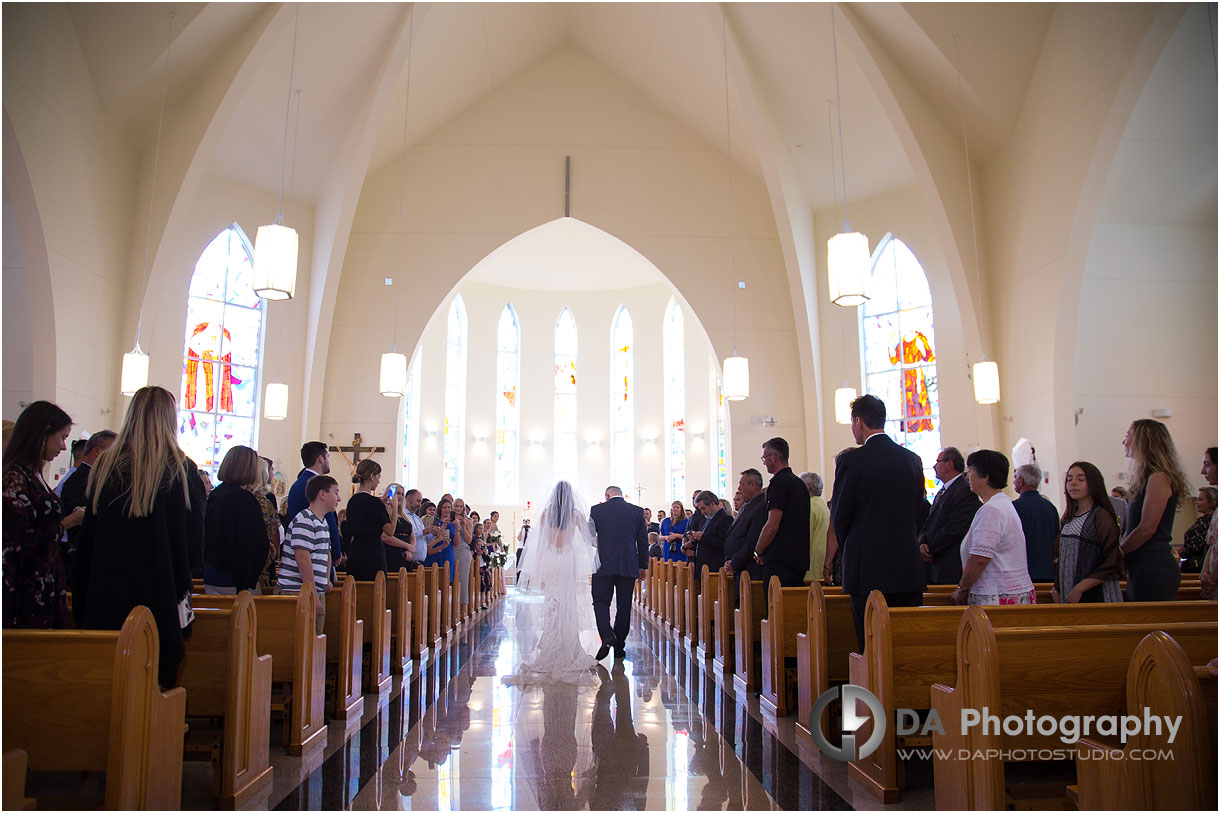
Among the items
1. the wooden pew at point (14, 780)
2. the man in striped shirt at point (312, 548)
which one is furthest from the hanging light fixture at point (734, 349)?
the wooden pew at point (14, 780)

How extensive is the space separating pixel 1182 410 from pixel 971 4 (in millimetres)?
5528

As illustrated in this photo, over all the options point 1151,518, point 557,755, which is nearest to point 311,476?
point 557,755

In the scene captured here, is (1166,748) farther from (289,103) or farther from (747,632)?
(289,103)

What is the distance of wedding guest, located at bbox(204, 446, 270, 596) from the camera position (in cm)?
400

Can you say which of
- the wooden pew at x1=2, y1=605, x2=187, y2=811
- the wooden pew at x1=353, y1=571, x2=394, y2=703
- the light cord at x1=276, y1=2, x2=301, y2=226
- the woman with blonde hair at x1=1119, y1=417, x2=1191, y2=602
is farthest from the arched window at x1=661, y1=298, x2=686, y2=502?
the wooden pew at x1=2, y1=605, x2=187, y2=811

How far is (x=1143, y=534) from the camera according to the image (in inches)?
153

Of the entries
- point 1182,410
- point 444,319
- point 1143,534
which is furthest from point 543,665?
point 444,319

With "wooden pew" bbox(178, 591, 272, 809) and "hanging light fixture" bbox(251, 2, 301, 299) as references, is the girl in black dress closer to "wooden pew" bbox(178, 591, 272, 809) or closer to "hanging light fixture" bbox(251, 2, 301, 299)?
"wooden pew" bbox(178, 591, 272, 809)

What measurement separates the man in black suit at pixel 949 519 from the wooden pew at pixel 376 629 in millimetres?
3202

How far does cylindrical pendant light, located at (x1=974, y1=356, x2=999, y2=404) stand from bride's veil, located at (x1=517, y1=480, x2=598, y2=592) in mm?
5140

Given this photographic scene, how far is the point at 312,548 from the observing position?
4.38 meters

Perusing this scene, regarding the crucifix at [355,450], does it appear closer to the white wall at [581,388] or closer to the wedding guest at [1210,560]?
the white wall at [581,388]

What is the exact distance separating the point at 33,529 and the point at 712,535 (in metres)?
5.47

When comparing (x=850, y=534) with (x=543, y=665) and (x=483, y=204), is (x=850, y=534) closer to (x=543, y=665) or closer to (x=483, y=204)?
(x=543, y=665)
